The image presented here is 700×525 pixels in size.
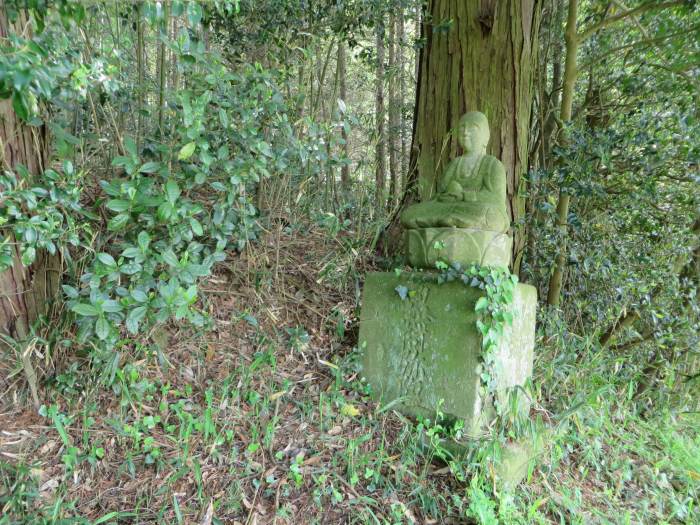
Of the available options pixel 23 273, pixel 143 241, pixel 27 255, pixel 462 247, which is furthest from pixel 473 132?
pixel 23 273

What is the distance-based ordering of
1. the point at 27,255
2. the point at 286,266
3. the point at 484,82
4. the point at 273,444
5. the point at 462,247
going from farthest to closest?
the point at 484,82 → the point at 286,266 → the point at 462,247 → the point at 273,444 → the point at 27,255

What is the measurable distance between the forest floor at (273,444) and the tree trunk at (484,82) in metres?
1.46

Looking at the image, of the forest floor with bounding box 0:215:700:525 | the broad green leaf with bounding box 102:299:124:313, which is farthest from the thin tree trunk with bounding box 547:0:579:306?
the broad green leaf with bounding box 102:299:124:313

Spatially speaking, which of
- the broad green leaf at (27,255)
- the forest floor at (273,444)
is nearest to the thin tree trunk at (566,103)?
the forest floor at (273,444)

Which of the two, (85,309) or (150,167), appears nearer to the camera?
(85,309)

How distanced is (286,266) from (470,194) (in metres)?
1.41

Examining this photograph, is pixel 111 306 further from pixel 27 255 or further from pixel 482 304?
pixel 482 304

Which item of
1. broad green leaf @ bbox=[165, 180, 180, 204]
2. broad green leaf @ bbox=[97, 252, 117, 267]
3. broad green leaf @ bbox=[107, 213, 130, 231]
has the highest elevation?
broad green leaf @ bbox=[165, 180, 180, 204]

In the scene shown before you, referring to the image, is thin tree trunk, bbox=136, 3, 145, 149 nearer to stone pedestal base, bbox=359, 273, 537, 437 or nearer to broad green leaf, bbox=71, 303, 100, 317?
broad green leaf, bbox=71, 303, 100, 317

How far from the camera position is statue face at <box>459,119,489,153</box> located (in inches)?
109

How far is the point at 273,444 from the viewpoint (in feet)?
Answer: 7.48

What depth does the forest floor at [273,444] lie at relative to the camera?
1.97 meters

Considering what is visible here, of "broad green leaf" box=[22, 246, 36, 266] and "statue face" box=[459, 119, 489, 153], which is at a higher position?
"statue face" box=[459, 119, 489, 153]

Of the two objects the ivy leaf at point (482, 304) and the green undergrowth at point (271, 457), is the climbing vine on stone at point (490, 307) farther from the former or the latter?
the green undergrowth at point (271, 457)
